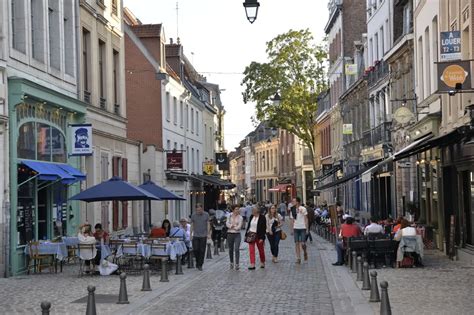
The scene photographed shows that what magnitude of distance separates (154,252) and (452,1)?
9.95 metres

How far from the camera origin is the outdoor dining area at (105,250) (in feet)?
63.4

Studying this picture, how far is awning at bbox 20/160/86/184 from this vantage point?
20266mm

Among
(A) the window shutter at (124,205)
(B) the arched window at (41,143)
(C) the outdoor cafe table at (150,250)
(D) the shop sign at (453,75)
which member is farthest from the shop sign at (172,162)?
(D) the shop sign at (453,75)

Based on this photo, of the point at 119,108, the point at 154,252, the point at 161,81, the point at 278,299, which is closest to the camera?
the point at 278,299

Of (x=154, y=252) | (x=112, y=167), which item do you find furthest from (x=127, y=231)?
(x=154, y=252)

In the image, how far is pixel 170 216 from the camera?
43250mm

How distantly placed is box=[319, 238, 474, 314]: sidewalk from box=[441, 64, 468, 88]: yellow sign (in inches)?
160

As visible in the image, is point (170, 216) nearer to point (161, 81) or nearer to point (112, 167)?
point (161, 81)

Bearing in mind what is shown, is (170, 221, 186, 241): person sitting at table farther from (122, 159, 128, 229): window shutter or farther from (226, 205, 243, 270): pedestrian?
(122, 159, 128, 229): window shutter

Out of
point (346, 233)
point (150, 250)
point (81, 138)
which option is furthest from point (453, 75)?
point (81, 138)

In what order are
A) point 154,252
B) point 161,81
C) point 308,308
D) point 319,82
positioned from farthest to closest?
1. point 319,82
2. point 161,81
3. point 154,252
4. point 308,308

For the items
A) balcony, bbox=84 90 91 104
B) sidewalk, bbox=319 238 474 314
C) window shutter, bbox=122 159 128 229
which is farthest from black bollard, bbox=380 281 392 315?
window shutter, bbox=122 159 128 229

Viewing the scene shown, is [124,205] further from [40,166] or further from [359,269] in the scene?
[359,269]

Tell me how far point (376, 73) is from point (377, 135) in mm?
2895
